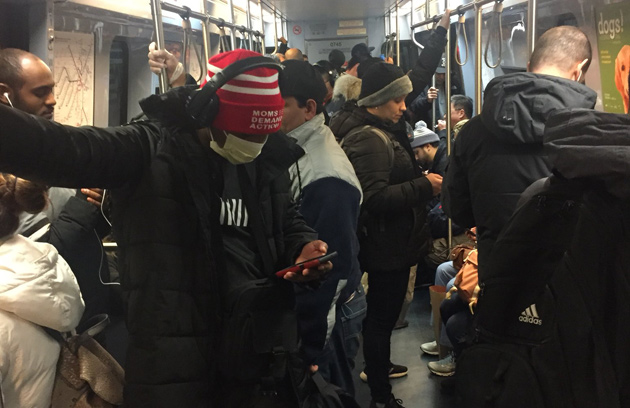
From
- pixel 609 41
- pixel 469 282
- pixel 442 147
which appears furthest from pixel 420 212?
pixel 442 147

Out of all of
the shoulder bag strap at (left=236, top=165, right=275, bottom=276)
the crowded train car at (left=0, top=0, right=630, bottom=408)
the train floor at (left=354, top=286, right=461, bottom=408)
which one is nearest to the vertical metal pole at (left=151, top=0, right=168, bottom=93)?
the crowded train car at (left=0, top=0, right=630, bottom=408)

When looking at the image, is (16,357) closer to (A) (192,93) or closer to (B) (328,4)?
(A) (192,93)

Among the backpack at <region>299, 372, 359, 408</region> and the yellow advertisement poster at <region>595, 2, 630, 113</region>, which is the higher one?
the yellow advertisement poster at <region>595, 2, 630, 113</region>

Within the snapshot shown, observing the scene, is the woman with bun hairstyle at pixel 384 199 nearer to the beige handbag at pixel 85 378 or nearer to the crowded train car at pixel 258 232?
the crowded train car at pixel 258 232

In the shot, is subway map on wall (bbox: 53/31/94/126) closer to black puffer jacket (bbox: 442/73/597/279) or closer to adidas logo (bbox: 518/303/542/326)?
black puffer jacket (bbox: 442/73/597/279)

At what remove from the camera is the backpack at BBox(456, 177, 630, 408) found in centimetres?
130

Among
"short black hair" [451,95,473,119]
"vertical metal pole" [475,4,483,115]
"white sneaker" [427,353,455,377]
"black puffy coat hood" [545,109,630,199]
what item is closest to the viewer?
"black puffy coat hood" [545,109,630,199]

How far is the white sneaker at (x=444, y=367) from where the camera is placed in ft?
14.9

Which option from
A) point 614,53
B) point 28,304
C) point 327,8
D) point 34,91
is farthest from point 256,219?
point 327,8

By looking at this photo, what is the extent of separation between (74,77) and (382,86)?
168cm

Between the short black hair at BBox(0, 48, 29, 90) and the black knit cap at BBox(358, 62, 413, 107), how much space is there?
1838 millimetres

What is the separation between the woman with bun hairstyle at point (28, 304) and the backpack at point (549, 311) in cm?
115

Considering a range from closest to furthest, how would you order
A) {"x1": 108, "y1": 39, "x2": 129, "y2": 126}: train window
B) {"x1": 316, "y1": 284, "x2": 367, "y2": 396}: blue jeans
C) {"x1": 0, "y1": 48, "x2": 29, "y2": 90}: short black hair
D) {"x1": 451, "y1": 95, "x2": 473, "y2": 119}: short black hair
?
1. {"x1": 0, "y1": 48, "x2": 29, "y2": 90}: short black hair
2. {"x1": 316, "y1": 284, "x2": 367, "y2": 396}: blue jeans
3. {"x1": 108, "y1": 39, "x2": 129, "y2": 126}: train window
4. {"x1": 451, "y1": 95, "x2": 473, "y2": 119}: short black hair

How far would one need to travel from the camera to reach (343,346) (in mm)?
2891
